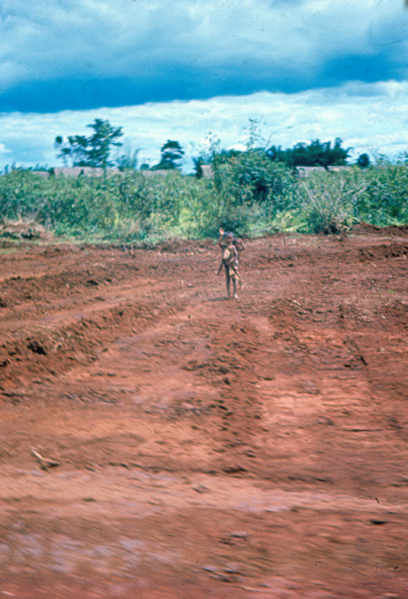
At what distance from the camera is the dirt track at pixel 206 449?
2.29 meters

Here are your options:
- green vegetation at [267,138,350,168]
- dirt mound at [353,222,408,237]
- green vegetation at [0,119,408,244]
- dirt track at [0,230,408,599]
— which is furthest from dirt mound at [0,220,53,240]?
green vegetation at [267,138,350,168]

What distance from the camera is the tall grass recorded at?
19344 millimetres

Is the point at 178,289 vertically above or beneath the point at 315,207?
beneath

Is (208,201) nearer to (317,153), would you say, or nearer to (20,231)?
(20,231)

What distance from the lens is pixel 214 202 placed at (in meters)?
19.6

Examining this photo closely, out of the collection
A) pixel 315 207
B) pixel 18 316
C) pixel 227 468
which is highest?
pixel 315 207

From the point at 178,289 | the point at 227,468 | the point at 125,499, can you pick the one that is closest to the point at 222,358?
the point at 227,468

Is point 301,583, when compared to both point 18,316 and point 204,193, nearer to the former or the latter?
point 18,316

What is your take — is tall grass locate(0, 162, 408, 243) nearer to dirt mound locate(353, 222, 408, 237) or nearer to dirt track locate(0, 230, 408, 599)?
dirt mound locate(353, 222, 408, 237)

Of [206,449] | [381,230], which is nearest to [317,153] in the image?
[381,230]

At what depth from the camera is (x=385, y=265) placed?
12.6 meters

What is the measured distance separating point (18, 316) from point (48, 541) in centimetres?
668

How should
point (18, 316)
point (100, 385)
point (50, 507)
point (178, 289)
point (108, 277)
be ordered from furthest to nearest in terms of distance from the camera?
point (108, 277) → point (178, 289) → point (18, 316) → point (100, 385) → point (50, 507)

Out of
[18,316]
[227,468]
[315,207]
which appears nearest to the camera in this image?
[227,468]
